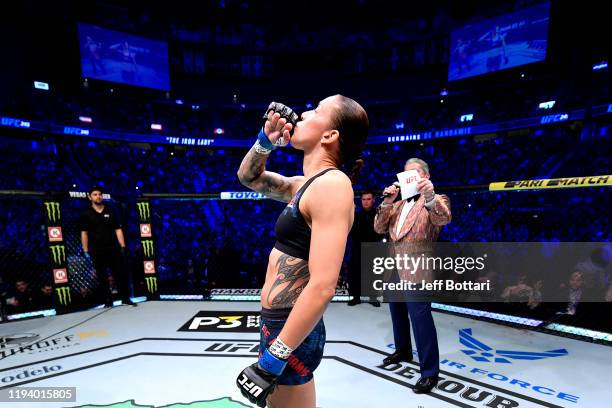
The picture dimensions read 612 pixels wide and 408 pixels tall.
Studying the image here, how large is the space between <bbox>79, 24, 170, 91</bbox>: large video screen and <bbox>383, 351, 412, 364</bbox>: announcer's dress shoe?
19018 mm

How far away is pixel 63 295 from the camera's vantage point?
4.40 meters

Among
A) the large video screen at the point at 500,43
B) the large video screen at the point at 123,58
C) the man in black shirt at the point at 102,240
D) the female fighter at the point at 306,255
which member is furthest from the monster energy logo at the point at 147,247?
the large video screen at the point at 500,43

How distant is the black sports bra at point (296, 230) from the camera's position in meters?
1.10

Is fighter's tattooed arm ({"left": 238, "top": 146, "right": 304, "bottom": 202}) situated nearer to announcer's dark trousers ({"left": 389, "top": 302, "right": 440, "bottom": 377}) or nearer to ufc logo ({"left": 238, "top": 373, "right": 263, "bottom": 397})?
ufc logo ({"left": 238, "top": 373, "right": 263, "bottom": 397})

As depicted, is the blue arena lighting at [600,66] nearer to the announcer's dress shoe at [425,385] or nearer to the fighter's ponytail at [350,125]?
the announcer's dress shoe at [425,385]

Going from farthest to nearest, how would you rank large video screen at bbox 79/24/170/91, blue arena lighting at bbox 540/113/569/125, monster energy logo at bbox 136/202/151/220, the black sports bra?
large video screen at bbox 79/24/170/91 → blue arena lighting at bbox 540/113/569/125 → monster energy logo at bbox 136/202/151/220 → the black sports bra

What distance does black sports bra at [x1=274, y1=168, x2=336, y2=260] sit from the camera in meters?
1.10

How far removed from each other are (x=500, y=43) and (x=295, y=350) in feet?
61.5

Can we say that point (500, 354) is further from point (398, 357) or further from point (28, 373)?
point (28, 373)

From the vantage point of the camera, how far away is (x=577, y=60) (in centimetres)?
1545

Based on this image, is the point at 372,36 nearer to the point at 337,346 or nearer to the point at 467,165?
the point at 467,165

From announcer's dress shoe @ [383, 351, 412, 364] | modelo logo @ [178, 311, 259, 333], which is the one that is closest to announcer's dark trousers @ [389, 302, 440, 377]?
announcer's dress shoe @ [383, 351, 412, 364]

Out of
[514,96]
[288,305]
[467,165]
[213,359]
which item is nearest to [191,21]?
[467,165]

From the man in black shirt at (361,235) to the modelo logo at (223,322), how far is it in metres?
1.53
